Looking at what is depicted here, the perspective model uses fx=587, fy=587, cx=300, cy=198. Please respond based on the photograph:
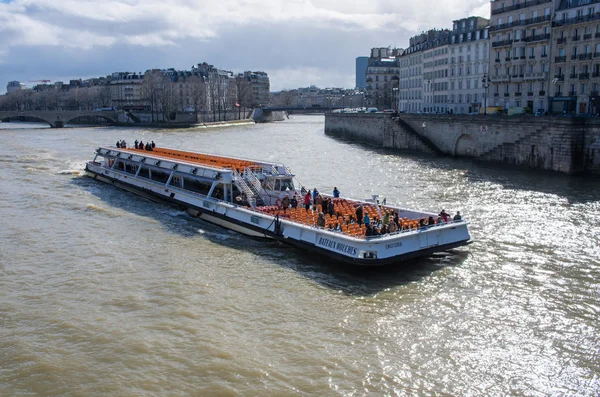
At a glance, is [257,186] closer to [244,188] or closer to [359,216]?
[244,188]

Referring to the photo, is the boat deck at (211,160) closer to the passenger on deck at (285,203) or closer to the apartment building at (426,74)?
the passenger on deck at (285,203)

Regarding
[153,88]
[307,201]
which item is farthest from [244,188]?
[153,88]

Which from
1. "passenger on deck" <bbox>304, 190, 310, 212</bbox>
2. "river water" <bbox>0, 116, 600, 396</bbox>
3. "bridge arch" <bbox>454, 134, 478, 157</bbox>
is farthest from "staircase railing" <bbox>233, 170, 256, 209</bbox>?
"bridge arch" <bbox>454, 134, 478, 157</bbox>

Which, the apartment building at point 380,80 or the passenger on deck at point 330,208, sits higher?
the apartment building at point 380,80

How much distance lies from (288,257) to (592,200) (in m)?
17.6

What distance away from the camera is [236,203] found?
78.2ft

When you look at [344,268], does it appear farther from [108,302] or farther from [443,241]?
[108,302]

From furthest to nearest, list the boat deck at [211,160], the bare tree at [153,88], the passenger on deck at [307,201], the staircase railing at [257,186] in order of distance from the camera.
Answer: the bare tree at [153,88] → the boat deck at [211,160] → the staircase railing at [257,186] → the passenger on deck at [307,201]

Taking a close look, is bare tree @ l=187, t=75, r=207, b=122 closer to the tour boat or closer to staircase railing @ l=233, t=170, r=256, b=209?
the tour boat

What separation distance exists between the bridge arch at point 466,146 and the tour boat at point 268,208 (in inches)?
993

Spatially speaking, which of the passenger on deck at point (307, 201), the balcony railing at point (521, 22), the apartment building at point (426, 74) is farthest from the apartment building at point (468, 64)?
the passenger on deck at point (307, 201)

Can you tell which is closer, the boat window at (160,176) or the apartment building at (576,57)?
the boat window at (160,176)

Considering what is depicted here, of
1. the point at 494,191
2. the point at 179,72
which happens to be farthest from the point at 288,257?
the point at 179,72

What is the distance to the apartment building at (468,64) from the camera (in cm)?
6275
